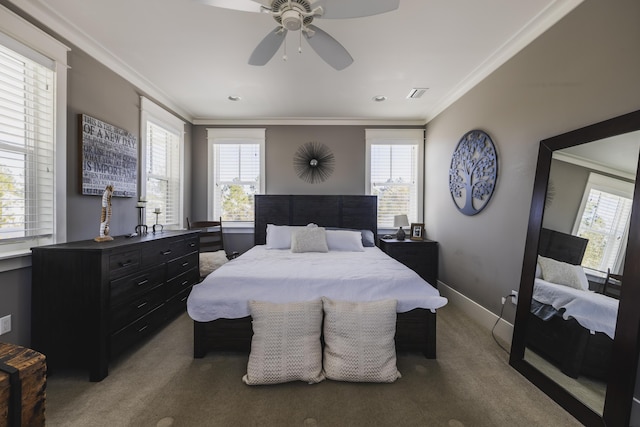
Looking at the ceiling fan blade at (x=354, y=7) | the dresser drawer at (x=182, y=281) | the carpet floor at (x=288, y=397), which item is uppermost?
the ceiling fan blade at (x=354, y=7)

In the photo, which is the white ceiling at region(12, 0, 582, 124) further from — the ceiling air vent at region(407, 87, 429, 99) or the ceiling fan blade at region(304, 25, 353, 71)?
the ceiling fan blade at region(304, 25, 353, 71)

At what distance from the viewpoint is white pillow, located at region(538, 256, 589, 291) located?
1.79 metres

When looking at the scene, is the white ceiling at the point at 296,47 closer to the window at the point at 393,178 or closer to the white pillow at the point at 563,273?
the window at the point at 393,178

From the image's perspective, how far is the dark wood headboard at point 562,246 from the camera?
184 cm

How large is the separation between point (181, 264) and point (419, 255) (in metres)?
3.25

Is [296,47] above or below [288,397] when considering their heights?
above

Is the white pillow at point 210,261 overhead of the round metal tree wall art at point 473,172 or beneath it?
beneath

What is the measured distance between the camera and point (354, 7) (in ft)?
5.09

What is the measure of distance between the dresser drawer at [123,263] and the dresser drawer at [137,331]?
0.45 metres

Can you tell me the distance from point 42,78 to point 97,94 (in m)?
0.50

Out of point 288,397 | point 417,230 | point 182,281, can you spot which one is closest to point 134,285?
point 182,281

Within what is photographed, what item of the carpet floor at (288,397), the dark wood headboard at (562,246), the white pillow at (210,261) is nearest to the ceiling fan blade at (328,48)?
the dark wood headboard at (562,246)

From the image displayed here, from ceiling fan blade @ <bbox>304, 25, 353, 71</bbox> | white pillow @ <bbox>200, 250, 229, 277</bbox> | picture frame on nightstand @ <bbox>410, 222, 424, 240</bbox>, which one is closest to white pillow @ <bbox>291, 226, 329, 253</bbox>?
white pillow @ <bbox>200, 250, 229, 277</bbox>

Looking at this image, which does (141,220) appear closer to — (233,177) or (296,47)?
(233,177)
